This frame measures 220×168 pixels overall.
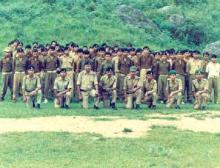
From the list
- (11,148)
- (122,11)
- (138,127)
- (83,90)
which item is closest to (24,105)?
(83,90)

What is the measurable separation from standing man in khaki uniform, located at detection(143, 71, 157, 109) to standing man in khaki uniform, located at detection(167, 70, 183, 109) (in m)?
0.62

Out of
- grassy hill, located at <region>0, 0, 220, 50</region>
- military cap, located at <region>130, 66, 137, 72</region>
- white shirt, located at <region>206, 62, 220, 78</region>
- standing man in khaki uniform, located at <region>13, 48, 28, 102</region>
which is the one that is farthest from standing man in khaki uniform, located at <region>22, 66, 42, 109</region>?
grassy hill, located at <region>0, 0, 220, 50</region>

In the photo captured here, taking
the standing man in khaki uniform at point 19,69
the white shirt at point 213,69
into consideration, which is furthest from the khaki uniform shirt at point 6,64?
the white shirt at point 213,69

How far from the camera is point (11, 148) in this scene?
12.9 m

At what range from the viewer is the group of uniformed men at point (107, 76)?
19.5 metres

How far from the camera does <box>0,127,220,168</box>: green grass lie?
11875mm

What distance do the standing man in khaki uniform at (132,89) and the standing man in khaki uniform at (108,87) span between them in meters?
0.38

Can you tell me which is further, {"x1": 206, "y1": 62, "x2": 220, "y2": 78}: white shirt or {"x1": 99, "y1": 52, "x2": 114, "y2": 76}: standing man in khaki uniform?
{"x1": 206, "y1": 62, "x2": 220, "y2": 78}: white shirt

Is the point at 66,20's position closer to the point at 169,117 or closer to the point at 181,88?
the point at 181,88

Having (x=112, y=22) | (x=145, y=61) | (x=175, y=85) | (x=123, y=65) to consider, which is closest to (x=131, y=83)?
(x=123, y=65)

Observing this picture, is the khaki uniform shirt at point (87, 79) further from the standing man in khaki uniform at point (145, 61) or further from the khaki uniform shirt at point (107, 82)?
the standing man in khaki uniform at point (145, 61)

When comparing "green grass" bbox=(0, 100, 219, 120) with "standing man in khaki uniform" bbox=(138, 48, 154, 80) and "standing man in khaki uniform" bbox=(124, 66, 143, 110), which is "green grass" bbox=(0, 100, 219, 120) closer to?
"standing man in khaki uniform" bbox=(124, 66, 143, 110)

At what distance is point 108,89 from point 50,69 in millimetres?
2179

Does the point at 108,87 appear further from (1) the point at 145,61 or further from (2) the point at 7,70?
(2) the point at 7,70
